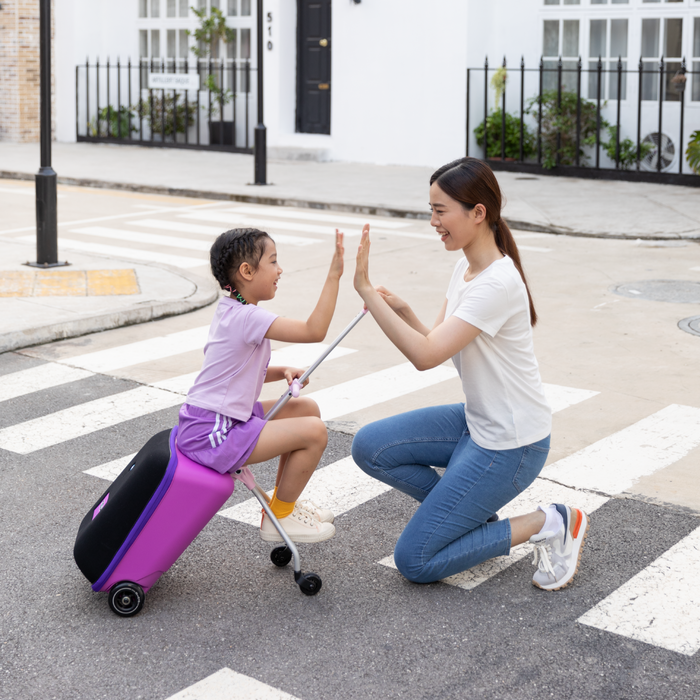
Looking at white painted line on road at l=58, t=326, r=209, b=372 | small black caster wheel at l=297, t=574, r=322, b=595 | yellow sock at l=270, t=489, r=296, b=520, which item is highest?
white painted line on road at l=58, t=326, r=209, b=372

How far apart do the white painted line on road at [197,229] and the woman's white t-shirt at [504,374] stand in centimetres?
815

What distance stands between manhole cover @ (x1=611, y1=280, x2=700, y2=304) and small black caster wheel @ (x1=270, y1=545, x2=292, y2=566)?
18.9 ft

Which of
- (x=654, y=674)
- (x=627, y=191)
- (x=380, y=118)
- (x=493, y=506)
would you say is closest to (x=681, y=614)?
(x=654, y=674)

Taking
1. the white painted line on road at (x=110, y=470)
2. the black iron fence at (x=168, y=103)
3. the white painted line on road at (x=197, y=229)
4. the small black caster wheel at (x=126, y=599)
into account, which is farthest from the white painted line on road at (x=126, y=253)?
the black iron fence at (x=168, y=103)

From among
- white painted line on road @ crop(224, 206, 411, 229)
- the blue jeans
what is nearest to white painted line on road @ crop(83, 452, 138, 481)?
the blue jeans

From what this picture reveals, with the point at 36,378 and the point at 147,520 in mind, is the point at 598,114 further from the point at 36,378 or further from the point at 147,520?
the point at 147,520

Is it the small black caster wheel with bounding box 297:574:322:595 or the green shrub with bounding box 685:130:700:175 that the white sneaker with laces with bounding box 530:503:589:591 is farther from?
the green shrub with bounding box 685:130:700:175

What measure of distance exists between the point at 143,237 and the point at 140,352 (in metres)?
5.22

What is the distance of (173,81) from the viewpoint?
22.5 meters

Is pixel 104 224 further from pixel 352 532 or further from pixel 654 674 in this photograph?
pixel 654 674

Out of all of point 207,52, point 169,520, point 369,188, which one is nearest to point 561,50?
point 369,188

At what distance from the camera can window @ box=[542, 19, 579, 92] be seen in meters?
18.1

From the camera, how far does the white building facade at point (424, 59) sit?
56.9ft

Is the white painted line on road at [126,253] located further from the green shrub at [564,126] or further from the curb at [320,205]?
the green shrub at [564,126]
